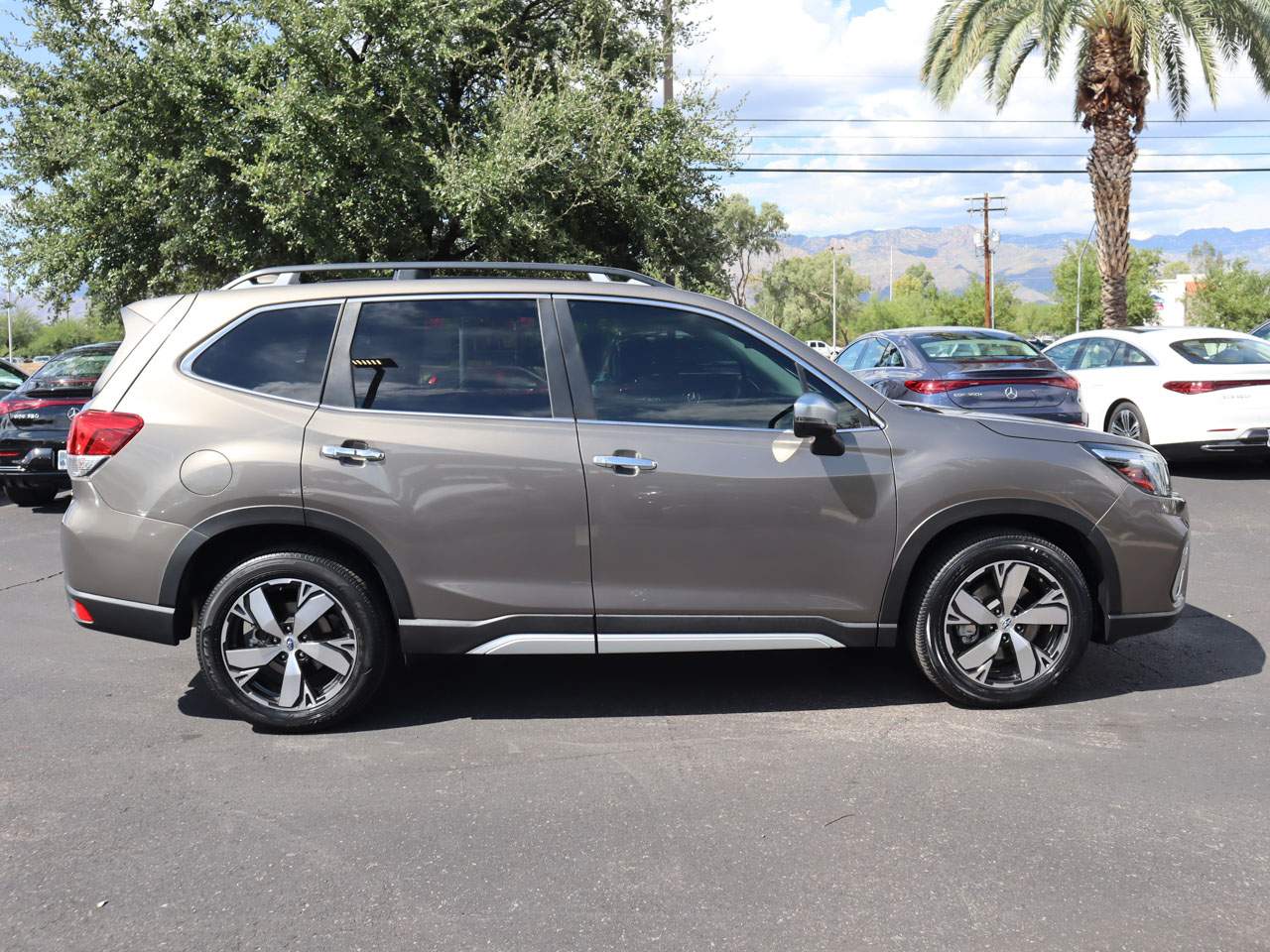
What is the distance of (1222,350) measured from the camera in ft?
37.8

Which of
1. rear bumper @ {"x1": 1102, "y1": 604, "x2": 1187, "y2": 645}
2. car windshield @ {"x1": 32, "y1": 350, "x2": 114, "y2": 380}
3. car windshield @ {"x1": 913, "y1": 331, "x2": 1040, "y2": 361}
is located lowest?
rear bumper @ {"x1": 1102, "y1": 604, "x2": 1187, "y2": 645}

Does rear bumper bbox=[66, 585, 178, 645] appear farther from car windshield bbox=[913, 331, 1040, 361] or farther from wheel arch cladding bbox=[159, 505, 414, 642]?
car windshield bbox=[913, 331, 1040, 361]

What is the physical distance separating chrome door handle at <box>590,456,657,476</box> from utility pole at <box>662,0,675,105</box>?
16.4m

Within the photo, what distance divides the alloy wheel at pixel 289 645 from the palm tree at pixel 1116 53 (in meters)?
17.8

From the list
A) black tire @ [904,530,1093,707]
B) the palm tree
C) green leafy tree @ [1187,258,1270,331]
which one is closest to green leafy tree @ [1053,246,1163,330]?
green leafy tree @ [1187,258,1270,331]

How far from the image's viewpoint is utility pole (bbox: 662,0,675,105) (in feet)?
66.8

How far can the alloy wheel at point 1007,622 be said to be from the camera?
4730mm

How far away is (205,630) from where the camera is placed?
456 centimetres

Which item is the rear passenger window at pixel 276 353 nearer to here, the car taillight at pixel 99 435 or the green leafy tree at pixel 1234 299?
the car taillight at pixel 99 435

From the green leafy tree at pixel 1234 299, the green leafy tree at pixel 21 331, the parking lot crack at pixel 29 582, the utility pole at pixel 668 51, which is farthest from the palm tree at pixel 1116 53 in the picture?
the green leafy tree at pixel 21 331

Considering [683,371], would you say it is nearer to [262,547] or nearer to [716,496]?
[716,496]

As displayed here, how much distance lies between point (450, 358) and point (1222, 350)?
952cm

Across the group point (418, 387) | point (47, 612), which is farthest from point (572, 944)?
point (47, 612)

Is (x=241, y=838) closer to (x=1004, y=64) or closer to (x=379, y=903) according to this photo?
(x=379, y=903)
